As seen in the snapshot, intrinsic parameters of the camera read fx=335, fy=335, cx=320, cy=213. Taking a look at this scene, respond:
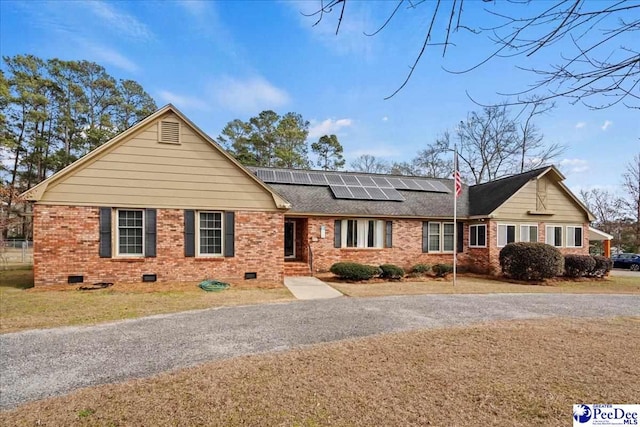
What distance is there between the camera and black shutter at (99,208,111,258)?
10.9 m

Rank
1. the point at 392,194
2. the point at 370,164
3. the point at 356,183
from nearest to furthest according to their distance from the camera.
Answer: the point at 392,194 < the point at 356,183 < the point at 370,164

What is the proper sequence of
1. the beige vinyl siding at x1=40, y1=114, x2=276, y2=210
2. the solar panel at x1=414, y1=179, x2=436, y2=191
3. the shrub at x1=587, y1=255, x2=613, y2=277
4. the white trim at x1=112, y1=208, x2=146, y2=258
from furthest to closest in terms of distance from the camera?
the solar panel at x1=414, y1=179, x2=436, y2=191
the shrub at x1=587, y1=255, x2=613, y2=277
the white trim at x1=112, y1=208, x2=146, y2=258
the beige vinyl siding at x1=40, y1=114, x2=276, y2=210

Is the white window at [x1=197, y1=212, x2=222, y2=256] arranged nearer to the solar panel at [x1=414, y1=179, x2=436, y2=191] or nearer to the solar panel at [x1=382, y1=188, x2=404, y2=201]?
the solar panel at [x1=382, y1=188, x2=404, y2=201]

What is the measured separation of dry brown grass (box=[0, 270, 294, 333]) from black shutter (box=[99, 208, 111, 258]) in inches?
45.0

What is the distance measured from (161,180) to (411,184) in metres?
13.6

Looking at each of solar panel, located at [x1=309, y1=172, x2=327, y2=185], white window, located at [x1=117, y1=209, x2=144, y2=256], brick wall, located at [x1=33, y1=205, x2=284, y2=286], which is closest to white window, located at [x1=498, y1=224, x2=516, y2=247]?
solar panel, located at [x1=309, y1=172, x2=327, y2=185]

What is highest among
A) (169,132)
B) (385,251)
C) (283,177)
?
(169,132)

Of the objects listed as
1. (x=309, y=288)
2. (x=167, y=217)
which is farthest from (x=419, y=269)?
(x=167, y=217)

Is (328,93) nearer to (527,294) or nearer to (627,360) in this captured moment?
(627,360)

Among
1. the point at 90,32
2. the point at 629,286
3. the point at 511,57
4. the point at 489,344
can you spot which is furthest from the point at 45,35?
the point at 629,286

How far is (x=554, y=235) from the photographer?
692 inches

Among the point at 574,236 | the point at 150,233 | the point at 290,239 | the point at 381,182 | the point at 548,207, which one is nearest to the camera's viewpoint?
the point at 150,233

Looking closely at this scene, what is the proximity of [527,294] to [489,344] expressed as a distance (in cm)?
755

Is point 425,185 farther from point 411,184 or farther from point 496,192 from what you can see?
point 496,192
